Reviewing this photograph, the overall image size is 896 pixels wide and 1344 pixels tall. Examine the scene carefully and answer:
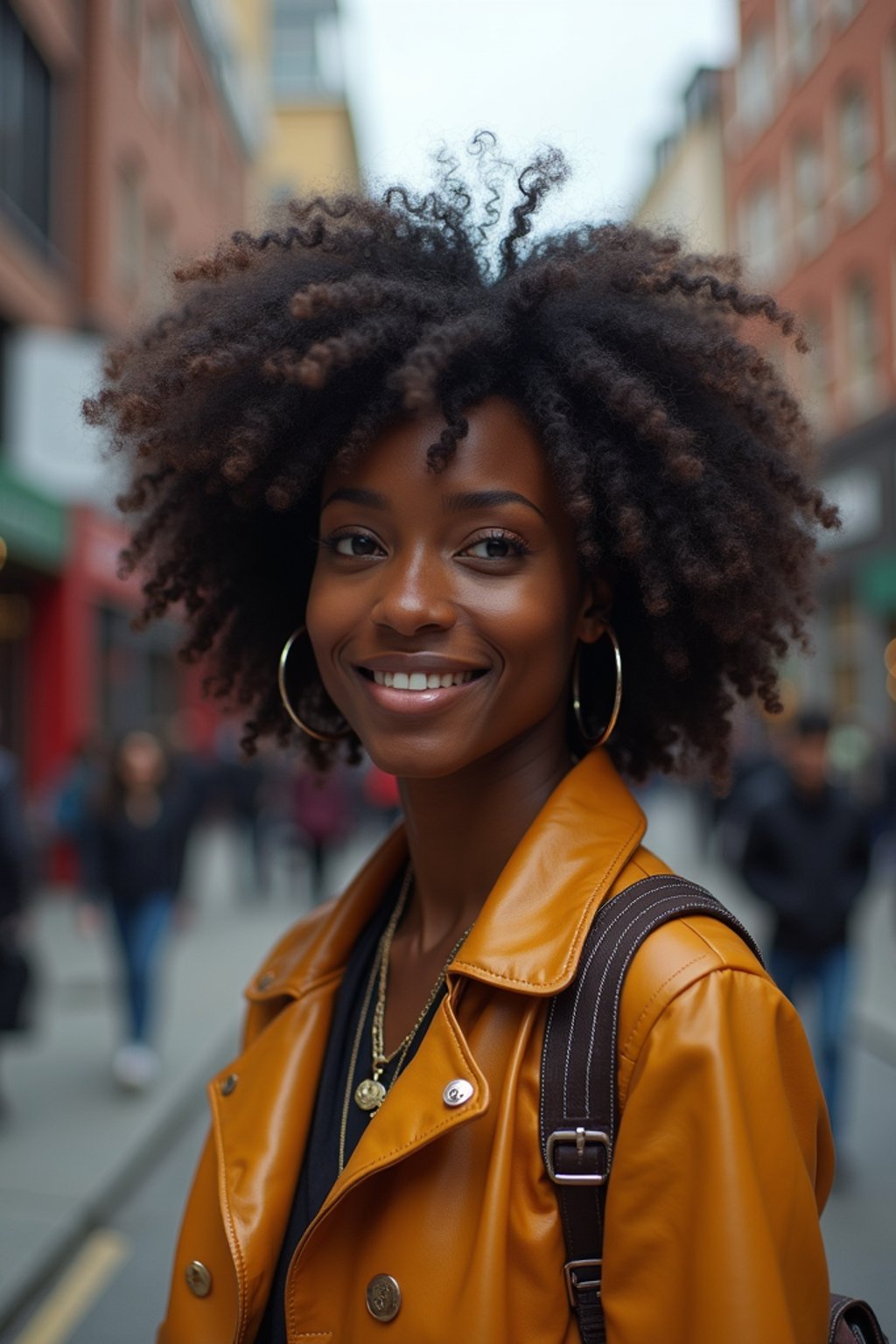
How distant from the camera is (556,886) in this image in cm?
167

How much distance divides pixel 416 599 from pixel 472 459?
22 cm

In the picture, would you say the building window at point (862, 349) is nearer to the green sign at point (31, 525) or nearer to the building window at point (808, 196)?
the building window at point (808, 196)

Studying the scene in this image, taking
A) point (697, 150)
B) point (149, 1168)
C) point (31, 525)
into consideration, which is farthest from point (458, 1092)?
point (697, 150)

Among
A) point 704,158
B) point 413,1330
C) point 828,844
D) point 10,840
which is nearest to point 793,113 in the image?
point 704,158

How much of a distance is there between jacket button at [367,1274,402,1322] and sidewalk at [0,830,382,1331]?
2.80 meters

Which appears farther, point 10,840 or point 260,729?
point 10,840

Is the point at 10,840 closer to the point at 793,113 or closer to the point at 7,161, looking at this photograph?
the point at 7,161

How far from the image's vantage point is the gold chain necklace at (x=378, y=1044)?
183cm

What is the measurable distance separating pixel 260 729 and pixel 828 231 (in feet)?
62.5

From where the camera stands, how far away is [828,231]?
62.8 ft

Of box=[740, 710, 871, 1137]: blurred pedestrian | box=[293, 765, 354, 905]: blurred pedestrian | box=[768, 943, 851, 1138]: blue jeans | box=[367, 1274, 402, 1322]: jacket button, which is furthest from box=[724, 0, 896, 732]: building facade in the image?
box=[367, 1274, 402, 1322]: jacket button

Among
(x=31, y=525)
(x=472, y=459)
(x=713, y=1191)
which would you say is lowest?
(x=713, y=1191)

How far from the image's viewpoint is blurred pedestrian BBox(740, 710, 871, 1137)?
5.45 meters

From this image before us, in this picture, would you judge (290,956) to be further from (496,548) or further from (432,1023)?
(496,548)
